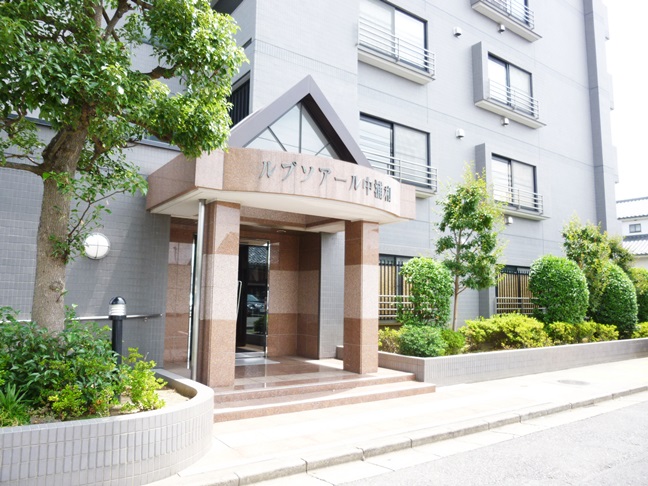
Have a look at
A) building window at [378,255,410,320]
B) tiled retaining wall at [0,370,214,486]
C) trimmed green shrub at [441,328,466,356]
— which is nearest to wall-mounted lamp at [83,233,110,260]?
tiled retaining wall at [0,370,214,486]

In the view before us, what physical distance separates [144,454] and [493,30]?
1790cm

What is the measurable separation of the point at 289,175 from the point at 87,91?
366 centimetres

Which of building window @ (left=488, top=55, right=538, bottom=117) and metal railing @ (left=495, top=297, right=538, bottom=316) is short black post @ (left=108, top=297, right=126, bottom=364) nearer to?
metal railing @ (left=495, top=297, right=538, bottom=316)

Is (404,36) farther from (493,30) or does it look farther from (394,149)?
(493,30)

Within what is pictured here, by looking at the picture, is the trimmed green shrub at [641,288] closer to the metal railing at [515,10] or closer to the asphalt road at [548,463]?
the metal railing at [515,10]

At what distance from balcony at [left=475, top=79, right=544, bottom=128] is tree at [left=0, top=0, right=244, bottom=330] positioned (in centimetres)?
1250

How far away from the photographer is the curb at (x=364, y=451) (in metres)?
5.13

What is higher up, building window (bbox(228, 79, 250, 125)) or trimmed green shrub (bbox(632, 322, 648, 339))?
building window (bbox(228, 79, 250, 125))

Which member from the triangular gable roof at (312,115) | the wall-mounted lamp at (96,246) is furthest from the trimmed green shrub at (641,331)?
the wall-mounted lamp at (96,246)

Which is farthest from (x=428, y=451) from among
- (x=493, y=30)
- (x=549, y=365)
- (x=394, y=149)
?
(x=493, y=30)

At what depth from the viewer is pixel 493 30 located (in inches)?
698

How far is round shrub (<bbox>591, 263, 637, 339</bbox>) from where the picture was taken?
16.6m

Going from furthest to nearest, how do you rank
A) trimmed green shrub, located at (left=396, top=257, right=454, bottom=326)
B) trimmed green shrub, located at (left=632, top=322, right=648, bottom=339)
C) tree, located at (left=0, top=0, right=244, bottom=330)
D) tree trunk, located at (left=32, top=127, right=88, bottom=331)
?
trimmed green shrub, located at (left=632, top=322, right=648, bottom=339) → trimmed green shrub, located at (left=396, top=257, right=454, bottom=326) → tree trunk, located at (left=32, top=127, right=88, bottom=331) → tree, located at (left=0, top=0, right=244, bottom=330)

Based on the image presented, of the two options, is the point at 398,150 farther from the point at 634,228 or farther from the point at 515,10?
the point at 634,228
